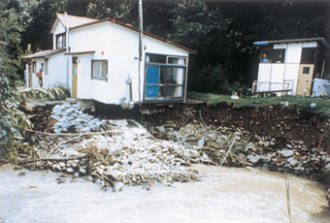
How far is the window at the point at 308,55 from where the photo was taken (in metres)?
10.7

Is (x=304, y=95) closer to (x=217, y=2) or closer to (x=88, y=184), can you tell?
(x=217, y=2)

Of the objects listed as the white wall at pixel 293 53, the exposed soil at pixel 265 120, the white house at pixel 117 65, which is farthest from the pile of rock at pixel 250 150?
the white wall at pixel 293 53

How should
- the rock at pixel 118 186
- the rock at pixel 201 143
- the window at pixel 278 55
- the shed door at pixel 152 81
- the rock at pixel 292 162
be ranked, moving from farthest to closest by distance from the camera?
the window at pixel 278 55
the shed door at pixel 152 81
the rock at pixel 201 143
the rock at pixel 292 162
the rock at pixel 118 186

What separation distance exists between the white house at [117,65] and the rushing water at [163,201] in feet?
12.6

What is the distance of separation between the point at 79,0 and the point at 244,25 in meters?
8.79

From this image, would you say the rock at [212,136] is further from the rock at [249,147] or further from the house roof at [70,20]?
the house roof at [70,20]

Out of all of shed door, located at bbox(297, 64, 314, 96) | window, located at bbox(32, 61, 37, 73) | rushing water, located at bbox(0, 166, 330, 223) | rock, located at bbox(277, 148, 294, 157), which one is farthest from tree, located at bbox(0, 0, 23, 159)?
window, located at bbox(32, 61, 37, 73)

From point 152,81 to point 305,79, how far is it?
19.7 feet

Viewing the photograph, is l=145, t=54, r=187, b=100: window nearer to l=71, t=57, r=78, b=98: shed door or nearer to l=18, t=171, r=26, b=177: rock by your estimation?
A: l=71, t=57, r=78, b=98: shed door

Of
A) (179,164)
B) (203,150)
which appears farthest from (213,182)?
(203,150)

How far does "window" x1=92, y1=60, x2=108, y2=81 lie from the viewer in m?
9.91

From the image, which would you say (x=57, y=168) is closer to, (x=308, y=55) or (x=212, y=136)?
(x=212, y=136)

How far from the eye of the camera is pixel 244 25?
1403 centimetres

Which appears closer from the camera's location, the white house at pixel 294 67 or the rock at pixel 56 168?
the rock at pixel 56 168
